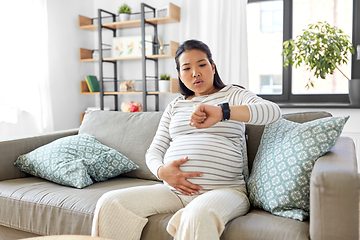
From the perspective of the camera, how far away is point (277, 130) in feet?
4.54

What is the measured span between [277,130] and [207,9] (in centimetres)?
208

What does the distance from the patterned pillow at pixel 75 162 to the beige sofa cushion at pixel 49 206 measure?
5 cm

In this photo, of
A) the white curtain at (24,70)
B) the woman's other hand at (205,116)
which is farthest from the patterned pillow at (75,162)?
the white curtain at (24,70)

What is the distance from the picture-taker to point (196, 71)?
4.77 feet

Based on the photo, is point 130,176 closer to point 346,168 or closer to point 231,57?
point 346,168

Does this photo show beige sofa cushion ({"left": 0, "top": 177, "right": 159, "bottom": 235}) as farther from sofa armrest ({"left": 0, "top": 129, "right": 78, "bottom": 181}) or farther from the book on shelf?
the book on shelf

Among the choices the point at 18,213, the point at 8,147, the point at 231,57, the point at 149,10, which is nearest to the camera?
the point at 18,213

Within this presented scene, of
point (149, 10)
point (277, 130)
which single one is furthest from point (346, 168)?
point (149, 10)

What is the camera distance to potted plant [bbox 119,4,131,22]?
3.37 m

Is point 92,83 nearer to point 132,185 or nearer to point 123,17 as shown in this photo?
point 123,17

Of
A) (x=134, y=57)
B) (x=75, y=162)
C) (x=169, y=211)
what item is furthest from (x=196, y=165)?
(x=134, y=57)

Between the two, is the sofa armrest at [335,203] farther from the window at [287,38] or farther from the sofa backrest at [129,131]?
the window at [287,38]

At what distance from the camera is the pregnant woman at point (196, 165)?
1132mm

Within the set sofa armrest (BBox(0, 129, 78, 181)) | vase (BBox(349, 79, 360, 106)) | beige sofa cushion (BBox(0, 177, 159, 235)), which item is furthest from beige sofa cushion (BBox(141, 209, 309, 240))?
vase (BBox(349, 79, 360, 106))
